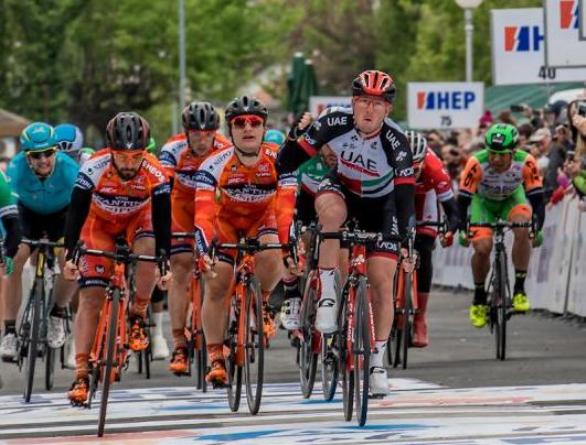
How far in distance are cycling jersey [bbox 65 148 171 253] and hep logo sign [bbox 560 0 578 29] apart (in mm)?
8663

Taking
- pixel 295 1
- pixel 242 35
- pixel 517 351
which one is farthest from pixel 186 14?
pixel 517 351

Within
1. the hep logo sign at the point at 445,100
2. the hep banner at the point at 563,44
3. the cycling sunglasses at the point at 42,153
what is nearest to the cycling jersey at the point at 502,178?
the hep banner at the point at 563,44

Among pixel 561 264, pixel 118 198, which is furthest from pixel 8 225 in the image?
pixel 561 264

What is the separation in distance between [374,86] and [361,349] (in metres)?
1.70

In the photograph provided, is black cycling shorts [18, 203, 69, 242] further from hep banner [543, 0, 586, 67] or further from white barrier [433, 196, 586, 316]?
white barrier [433, 196, 586, 316]

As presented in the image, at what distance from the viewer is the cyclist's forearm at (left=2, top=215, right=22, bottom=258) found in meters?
15.0

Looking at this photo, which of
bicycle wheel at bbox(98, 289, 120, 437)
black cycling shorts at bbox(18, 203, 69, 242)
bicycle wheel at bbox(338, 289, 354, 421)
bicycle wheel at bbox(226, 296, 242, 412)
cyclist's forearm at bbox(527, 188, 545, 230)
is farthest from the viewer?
cyclist's forearm at bbox(527, 188, 545, 230)

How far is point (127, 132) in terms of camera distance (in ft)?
46.8

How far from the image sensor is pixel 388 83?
1399 centimetres

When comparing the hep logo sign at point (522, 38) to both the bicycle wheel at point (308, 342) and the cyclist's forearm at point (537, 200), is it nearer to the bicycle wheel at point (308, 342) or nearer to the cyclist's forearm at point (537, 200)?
the cyclist's forearm at point (537, 200)

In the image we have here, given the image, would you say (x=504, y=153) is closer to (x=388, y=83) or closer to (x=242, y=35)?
(x=388, y=83)

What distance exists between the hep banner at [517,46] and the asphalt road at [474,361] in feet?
19.3

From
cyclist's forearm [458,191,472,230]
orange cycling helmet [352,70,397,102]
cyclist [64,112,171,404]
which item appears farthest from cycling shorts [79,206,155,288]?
cyclist's forearm [458,191,472,230]

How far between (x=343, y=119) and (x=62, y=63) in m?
52.8
